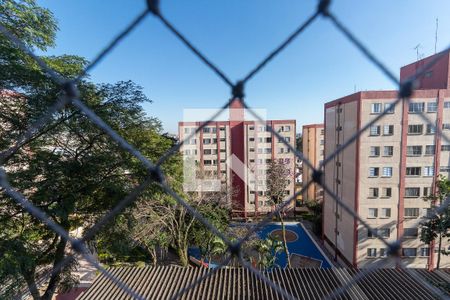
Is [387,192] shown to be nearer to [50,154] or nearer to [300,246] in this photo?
[300,246]

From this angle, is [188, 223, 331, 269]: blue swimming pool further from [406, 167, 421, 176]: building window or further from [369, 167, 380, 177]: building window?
[406, 167, 421, 176]: building window

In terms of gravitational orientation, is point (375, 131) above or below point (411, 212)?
above

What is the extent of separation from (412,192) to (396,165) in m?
0.91

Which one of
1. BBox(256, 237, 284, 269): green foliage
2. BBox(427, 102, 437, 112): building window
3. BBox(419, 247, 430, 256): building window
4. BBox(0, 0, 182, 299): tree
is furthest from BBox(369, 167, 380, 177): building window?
BBox(0, 0, 182, 299): tree

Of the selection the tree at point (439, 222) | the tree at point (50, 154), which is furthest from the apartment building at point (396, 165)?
the tree at point (50, 154)

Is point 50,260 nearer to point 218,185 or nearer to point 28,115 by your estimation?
Result: point 28,115

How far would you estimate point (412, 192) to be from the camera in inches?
271

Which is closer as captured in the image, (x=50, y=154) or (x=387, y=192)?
(x=50, y=154)

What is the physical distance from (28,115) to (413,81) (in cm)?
340

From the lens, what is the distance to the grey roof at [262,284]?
3.04m

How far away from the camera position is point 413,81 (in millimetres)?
576

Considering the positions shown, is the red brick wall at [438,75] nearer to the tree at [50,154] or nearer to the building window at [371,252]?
the building window at [371,252]

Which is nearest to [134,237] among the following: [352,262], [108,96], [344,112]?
[108,96]

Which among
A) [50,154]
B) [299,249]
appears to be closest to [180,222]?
[50,154]
